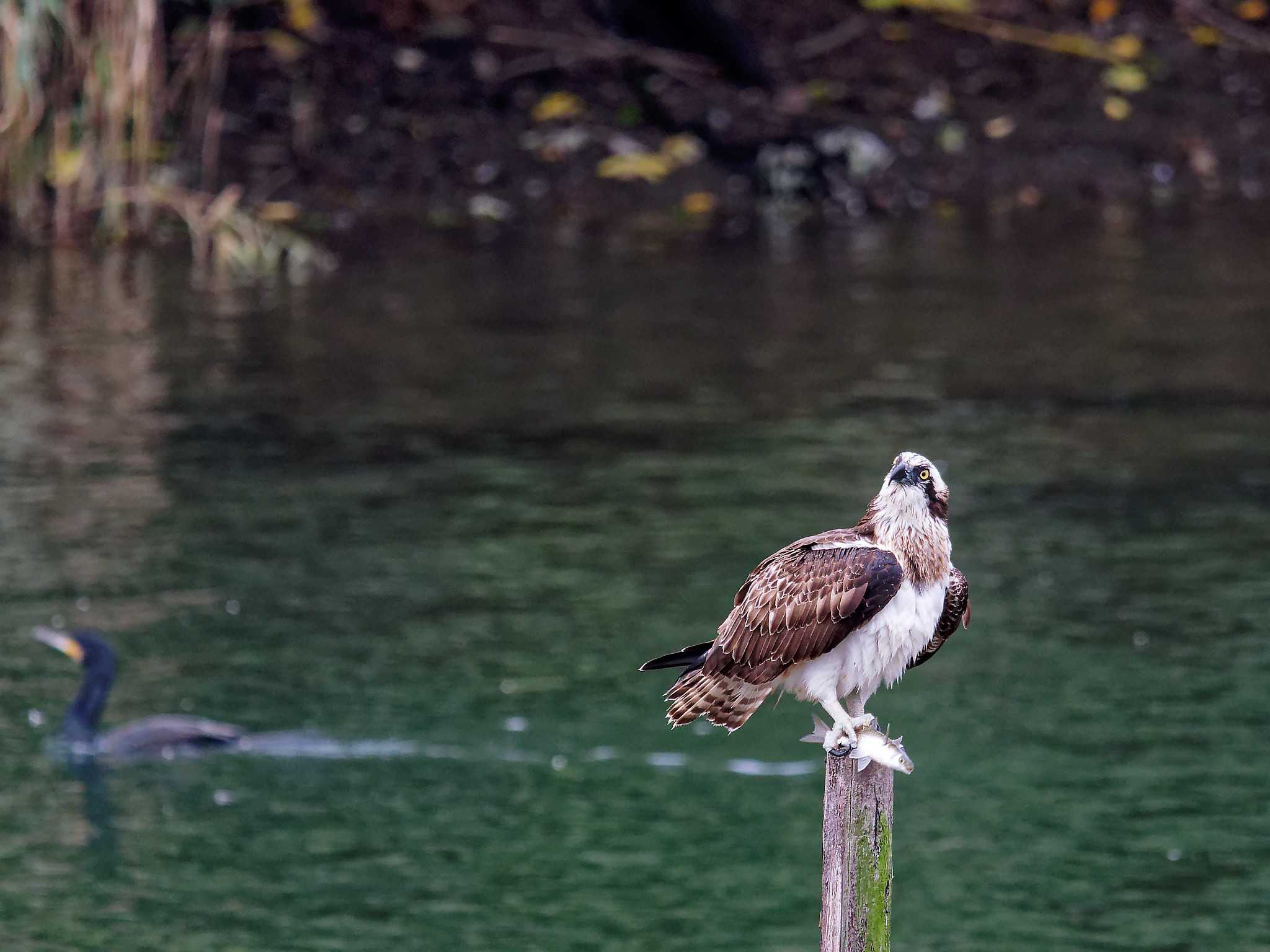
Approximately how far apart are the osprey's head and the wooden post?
1008mm

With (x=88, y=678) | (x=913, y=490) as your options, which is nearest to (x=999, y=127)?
(x=88, y=678)

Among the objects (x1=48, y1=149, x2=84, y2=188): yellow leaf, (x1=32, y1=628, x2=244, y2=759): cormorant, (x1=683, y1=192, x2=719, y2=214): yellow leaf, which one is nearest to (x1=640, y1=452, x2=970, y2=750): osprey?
(x1=32, y1=628, x2=244, y2=759): cormorant

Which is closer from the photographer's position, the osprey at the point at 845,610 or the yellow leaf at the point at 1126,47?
the osprey at the point at 845,610

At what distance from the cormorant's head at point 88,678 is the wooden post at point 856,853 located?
28.4 ft

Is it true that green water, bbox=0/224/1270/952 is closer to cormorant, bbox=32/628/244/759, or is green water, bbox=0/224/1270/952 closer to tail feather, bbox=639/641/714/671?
cormorant, bbox=32/628/244/759

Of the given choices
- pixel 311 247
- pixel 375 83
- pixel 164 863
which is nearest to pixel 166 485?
pixel 164 863

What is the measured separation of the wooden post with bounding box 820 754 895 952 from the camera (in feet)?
24.1

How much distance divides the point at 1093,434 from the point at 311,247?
1288 cm

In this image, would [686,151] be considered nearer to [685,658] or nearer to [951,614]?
[951,614]

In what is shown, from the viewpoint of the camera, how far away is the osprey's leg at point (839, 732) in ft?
24.8

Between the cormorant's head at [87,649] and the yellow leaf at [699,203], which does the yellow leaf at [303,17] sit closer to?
the yellow leaf at [699,203]

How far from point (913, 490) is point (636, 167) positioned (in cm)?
2717

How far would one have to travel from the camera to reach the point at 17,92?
92.4 ft

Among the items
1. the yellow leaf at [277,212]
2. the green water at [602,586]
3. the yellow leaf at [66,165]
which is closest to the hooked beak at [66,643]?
the green water at [602,586]
